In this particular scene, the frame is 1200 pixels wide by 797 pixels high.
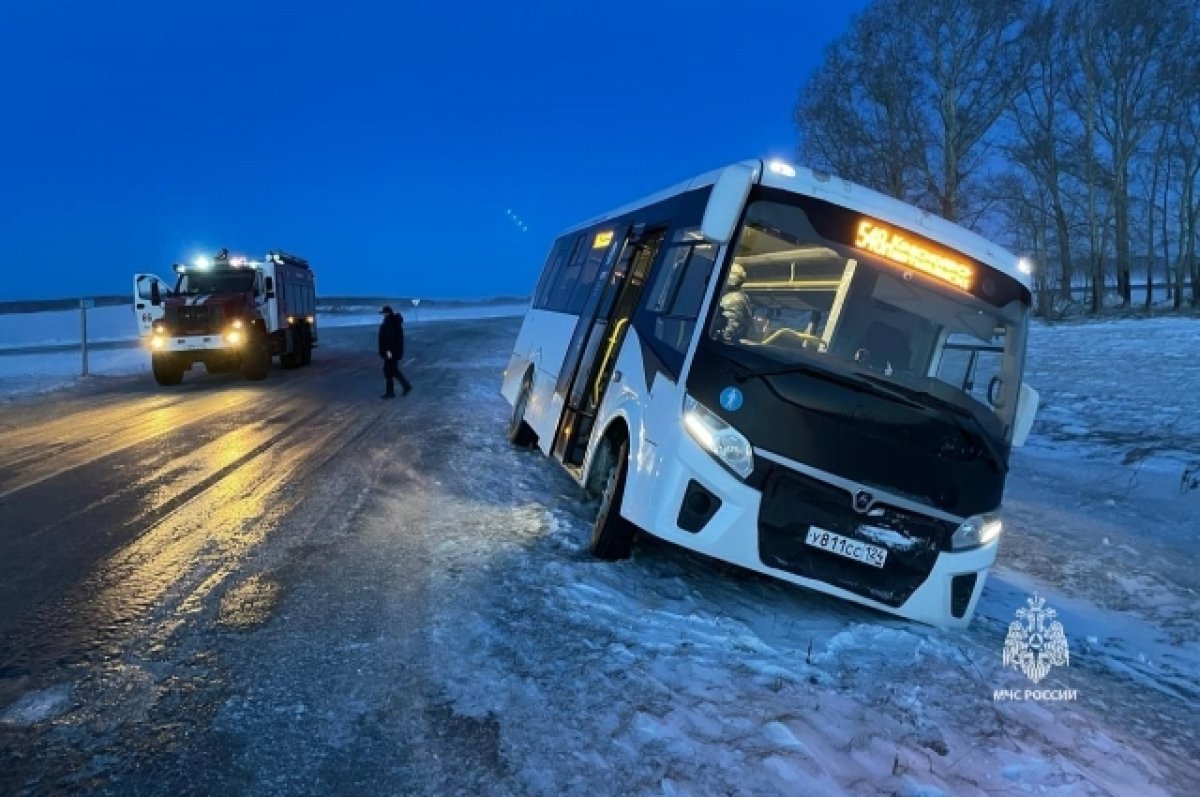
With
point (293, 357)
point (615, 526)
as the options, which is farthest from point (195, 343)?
point (615, 526)

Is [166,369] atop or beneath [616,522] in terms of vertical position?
beneath

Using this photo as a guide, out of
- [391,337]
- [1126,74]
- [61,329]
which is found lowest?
[61,329]

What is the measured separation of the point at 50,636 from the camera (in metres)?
4.13

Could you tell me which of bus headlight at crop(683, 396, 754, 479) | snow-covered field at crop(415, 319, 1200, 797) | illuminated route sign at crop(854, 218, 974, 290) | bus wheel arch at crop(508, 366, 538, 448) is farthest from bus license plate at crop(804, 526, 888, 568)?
bus wheel arch at crop(508, 366, 538, 448)

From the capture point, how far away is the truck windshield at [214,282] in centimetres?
1916

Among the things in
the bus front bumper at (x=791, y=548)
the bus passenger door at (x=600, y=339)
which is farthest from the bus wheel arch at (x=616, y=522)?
the bus passenger door at (x=600, y=339)

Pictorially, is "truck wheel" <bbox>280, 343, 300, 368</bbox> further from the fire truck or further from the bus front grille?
the bus front grille

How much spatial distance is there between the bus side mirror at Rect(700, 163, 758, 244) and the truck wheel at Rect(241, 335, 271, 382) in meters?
16.3

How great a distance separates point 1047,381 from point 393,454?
13.1m

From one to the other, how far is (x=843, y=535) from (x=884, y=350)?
1.21 metres

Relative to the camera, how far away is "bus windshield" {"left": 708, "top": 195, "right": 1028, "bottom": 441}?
4.87m

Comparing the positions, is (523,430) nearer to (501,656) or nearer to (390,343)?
(390,343)

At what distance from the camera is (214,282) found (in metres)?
19.4

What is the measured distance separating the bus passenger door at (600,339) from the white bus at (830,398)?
1.12 m
